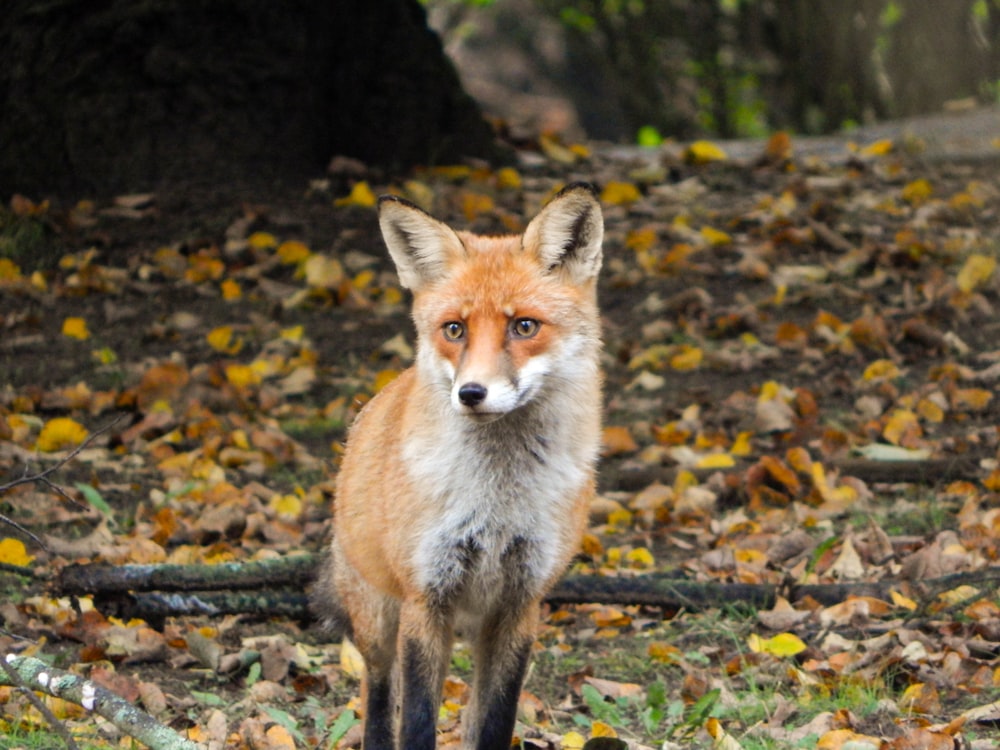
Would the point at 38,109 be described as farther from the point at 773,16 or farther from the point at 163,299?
the point at 773,16

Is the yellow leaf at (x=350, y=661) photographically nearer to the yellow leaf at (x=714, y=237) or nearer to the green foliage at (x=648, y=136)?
the yellow leaf at (x=714, y=237)

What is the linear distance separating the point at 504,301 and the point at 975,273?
5515 mm

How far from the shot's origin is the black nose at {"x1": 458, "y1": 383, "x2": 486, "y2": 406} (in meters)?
3.52

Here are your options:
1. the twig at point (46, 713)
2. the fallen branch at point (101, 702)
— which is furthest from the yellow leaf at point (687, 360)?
the twig at point (46, 713)

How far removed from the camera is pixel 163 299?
27.6ft

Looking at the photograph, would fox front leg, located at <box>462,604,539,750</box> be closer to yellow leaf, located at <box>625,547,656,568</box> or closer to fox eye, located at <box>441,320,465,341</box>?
fox eye, located at <box>441,320,465,341</box>

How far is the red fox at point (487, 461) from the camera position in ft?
12.6

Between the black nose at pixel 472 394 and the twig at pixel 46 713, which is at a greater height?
the black nose at pixel 472 394

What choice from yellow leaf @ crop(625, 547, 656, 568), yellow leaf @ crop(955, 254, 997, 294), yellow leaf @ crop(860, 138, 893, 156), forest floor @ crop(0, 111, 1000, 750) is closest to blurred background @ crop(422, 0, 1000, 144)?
yellow leaf @ crop(860, 138, 893, 156)

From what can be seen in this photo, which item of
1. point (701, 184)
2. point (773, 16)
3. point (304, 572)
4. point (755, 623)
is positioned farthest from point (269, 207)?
point (773, 16)

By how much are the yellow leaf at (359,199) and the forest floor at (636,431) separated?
0.12 ft

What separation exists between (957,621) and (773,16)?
11.1m

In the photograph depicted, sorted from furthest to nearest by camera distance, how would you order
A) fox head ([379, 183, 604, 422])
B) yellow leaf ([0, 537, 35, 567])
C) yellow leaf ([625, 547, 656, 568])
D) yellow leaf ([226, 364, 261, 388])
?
yellow leaf ([226, 364, 261, 388])
yellow leaf ([625, 547, 656, 568])
yellow leaf ([0, 537, 35, 567])
fox head ([379, 183, 604, 422])

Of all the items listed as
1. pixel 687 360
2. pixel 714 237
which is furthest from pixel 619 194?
pixel 687 360
